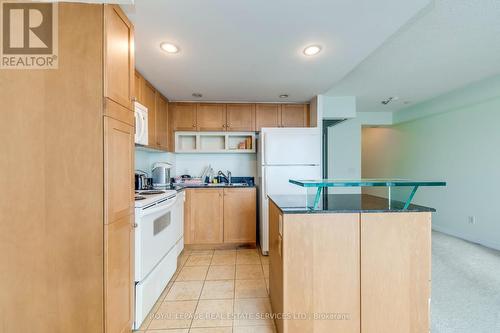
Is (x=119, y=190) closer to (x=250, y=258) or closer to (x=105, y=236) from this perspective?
(x=105, y=236)

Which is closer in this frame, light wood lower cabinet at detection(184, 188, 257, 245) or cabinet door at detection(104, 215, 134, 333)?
cabinet door at detection(104, 215, 134, 333)

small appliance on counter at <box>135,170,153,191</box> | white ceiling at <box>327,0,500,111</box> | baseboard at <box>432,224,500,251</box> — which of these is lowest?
baseboard at <box>432,224,500,251</box>

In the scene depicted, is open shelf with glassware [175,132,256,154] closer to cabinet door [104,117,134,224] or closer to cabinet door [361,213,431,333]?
cabinet door [104,117,134,224]

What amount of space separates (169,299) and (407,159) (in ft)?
17.3

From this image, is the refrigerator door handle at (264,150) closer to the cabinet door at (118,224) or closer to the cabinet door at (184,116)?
the cabinet door at (184,116)

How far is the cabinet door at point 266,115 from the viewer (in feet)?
11.8

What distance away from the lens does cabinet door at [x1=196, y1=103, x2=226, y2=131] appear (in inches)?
140

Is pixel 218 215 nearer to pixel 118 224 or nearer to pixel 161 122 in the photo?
pixel 161 122

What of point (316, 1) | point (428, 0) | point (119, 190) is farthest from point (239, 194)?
point (428, 0)

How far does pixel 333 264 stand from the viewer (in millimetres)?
1397

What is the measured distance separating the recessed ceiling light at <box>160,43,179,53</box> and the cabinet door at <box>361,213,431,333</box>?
205 centimetres

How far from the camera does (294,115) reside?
3623 millimetres

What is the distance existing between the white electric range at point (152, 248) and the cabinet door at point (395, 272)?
1.63 meters

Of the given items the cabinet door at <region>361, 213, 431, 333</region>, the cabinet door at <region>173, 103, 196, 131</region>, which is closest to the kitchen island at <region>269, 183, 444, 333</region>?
the cabinet door at <region>361, 213, 431, 333</region>
